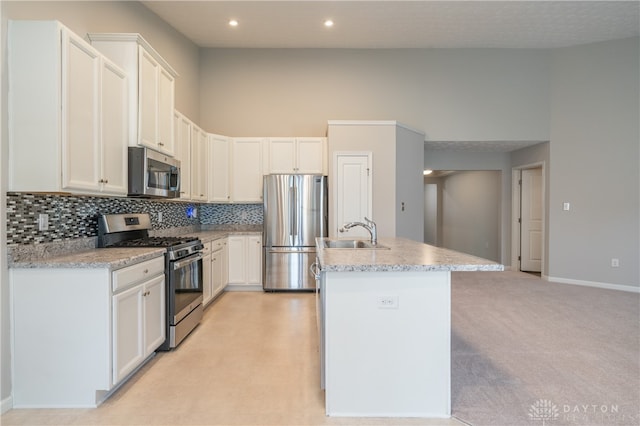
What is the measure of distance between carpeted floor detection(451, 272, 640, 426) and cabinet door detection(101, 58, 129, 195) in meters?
2.79

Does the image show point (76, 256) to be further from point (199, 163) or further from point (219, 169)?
point (219, 169)

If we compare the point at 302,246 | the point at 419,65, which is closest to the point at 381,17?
the point at 419,65

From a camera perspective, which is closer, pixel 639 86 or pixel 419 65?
pixel 639 86

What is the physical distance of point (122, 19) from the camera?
125 inches

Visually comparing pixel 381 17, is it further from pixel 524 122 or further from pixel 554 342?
pixel 554 342

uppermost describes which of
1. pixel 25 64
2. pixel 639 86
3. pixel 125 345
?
pixel 639 86

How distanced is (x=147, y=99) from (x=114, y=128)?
0.46 meters

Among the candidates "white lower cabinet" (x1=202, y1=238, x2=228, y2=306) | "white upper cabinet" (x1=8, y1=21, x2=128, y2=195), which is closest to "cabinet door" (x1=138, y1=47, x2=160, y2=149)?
"white upper cabinet" (x1=8, y1=21, x2=128, y2=195)

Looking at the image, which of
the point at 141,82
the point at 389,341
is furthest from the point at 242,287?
the point at 389,341

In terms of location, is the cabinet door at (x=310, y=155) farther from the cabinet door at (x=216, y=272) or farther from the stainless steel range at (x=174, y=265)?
the stainless steel range at (x=174, y=265)

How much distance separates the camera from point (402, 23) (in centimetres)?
446

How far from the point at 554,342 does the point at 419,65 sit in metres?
4.37

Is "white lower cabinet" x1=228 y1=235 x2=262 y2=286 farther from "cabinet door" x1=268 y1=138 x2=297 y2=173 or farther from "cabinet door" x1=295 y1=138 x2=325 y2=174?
"cabinet door" x1=295 y1=138 x2=325 y2=174

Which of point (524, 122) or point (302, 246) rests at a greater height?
point (524, 122)
